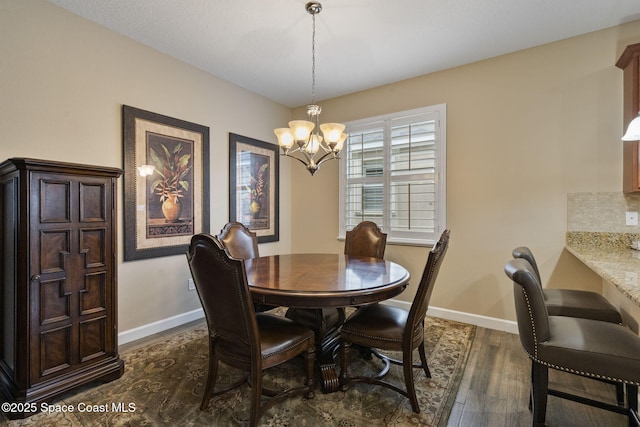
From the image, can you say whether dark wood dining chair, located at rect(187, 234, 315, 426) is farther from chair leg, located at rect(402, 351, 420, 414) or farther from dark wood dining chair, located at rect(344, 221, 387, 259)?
dark wood dining chair, located at rect(344, 221, 387, 259)

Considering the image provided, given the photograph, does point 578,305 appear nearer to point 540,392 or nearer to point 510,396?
point 510,396

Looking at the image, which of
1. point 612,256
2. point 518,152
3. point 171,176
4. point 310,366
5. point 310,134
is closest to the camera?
point 310,366

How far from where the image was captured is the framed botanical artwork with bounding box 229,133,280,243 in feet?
12.0

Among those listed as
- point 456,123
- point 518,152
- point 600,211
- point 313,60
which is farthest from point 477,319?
point 313,60

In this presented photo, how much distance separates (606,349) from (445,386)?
990mm

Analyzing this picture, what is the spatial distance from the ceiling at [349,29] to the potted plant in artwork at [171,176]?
3.18 ft

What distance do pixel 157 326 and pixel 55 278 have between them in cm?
126

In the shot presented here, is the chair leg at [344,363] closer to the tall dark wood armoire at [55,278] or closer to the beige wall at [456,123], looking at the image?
the tall dark wood armoire at [55,278]

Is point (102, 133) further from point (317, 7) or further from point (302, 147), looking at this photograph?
point (317, 7)

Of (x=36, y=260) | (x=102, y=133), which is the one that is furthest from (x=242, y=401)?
(x=102, y=133)

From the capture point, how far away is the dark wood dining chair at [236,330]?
1.50 meters

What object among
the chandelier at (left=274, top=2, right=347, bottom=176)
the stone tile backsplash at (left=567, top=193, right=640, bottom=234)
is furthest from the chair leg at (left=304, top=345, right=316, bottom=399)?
the stone tile backsplash at (left=567, top=193, right=640, bottom=234)

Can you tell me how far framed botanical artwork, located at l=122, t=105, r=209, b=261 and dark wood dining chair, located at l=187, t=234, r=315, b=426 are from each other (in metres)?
1.46

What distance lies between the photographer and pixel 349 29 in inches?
101
